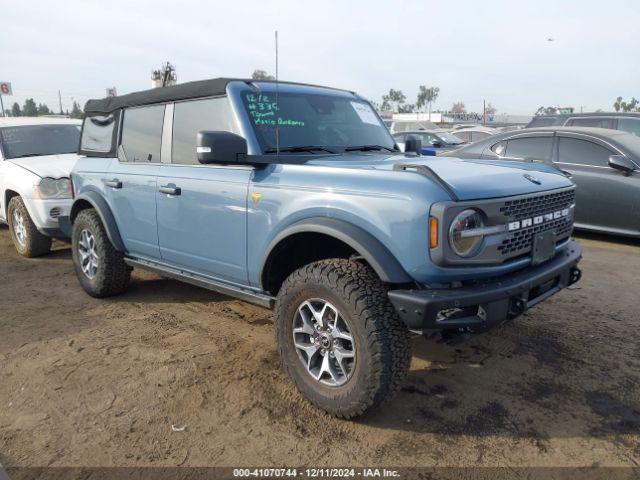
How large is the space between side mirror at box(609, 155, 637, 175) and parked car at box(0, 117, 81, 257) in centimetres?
677

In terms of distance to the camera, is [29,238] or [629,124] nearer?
[29,238]

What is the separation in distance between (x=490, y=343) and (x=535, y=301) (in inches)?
40.8

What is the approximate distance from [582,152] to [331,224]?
5.46 m

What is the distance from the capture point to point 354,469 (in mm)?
2430

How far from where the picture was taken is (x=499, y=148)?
25.0ft

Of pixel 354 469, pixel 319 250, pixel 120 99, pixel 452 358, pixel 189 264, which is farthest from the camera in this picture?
pixel 120 99

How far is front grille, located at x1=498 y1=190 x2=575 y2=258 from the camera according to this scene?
8.89 feet

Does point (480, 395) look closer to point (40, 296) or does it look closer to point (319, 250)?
point (319, 250)

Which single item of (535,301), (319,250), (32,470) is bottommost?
(32,470)

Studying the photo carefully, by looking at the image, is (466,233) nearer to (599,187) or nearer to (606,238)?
(599,187)

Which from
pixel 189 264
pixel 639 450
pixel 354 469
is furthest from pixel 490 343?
pixel 189 264

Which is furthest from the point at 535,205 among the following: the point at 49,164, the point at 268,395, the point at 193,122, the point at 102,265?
the point at 49,164

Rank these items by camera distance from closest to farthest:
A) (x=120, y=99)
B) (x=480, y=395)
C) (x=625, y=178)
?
(x=480, y=395) < (x=120, y=99) < (x=625, y=178)

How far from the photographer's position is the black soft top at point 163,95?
144 inches
